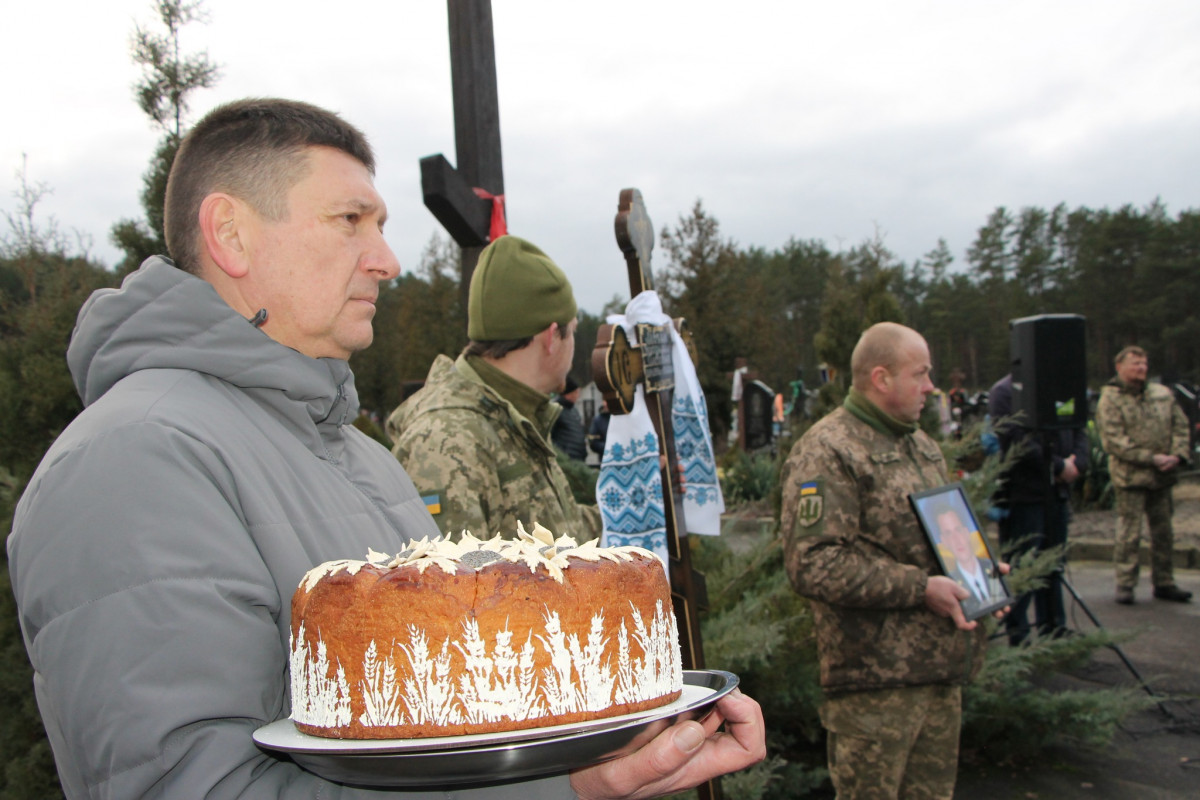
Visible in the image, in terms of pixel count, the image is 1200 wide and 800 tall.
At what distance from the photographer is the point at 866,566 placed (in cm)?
345

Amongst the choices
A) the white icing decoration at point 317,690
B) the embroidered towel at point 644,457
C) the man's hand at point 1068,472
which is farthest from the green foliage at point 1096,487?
the white icing decoration at point 317,690

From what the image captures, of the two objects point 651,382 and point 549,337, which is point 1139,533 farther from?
point 549,337

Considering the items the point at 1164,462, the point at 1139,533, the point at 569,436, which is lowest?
the point at 1139,533

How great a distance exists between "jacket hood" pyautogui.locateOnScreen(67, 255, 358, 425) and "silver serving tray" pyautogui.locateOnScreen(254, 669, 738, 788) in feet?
1.92

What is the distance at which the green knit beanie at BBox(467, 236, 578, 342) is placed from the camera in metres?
3.10

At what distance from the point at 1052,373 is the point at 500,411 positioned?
6029 mm

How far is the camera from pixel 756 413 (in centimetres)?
A: 2191

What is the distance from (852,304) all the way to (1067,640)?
8.34 feet

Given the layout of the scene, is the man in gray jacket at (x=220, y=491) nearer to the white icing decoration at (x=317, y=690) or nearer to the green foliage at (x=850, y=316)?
the white icing decoration at (x=317, y=690)

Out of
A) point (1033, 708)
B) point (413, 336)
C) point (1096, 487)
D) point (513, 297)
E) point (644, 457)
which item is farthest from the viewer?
point (413, 336)

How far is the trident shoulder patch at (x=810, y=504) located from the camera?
11.7ft

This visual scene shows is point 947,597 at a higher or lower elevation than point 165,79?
lower

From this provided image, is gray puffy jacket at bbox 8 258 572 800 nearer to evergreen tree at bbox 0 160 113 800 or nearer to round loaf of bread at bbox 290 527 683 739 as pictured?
round loaf of bread at bbox 290 527 683 739

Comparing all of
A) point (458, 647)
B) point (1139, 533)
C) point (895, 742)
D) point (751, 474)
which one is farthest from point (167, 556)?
point (751, 474)
